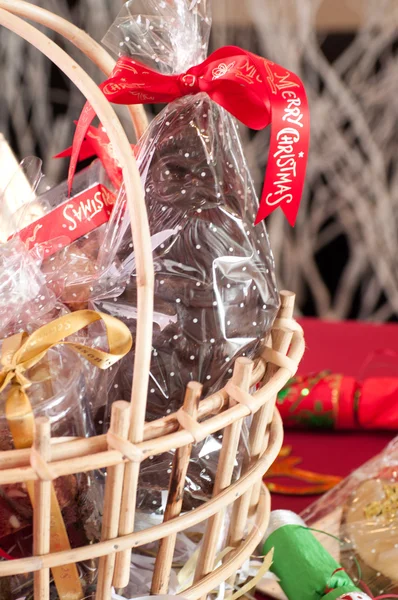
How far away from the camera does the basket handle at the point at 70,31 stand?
69cm

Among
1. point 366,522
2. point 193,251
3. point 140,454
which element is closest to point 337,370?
point 366,522

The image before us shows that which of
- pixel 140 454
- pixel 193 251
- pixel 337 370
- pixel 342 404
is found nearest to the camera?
pixel 140 454

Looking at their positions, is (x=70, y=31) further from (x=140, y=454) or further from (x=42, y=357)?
(x=140, y=454)

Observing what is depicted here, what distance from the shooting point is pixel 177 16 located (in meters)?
0.74

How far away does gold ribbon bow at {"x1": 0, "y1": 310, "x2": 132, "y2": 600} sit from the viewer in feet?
1.81

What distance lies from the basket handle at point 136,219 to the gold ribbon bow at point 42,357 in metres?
0.07

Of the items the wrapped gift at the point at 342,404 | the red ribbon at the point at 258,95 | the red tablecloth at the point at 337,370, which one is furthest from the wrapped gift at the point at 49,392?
the wrapped gift at the point at 342,404

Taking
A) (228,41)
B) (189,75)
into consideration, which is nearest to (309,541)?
(189,75)

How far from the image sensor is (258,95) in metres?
0.66

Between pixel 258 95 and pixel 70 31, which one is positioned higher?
pixel 70 31

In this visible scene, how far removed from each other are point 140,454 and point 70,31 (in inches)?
17.7

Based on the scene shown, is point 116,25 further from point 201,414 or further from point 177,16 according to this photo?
point 201,414

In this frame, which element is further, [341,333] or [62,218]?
[341,333]

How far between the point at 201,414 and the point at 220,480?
0.07 m
